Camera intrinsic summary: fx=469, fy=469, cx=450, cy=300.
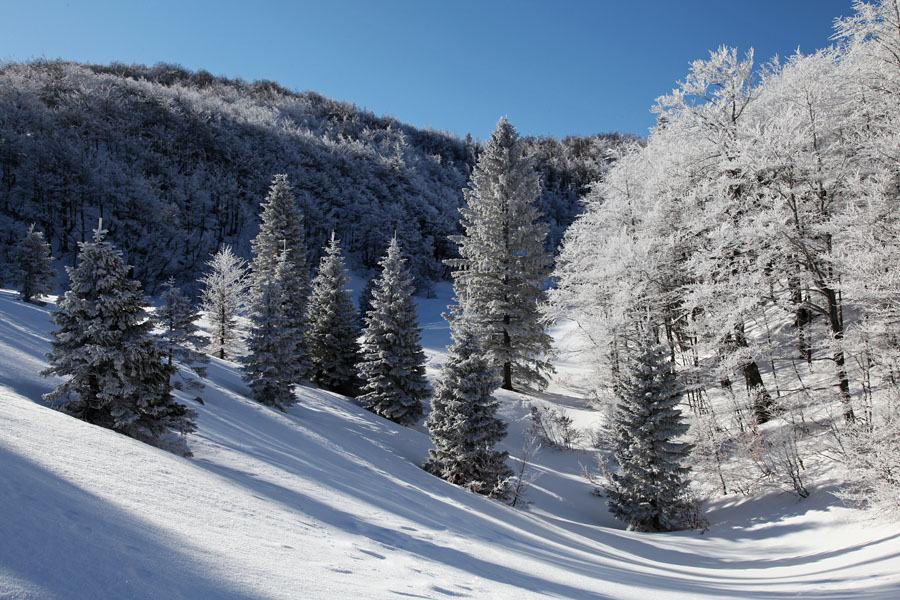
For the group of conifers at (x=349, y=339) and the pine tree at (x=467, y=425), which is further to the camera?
the pine tree at (x=467, y=425)

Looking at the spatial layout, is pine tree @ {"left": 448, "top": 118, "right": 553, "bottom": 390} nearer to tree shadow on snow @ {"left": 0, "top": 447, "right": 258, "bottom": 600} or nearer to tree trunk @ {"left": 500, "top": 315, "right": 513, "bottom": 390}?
tree trunk @ {"left": 500, "top": 315, "right": 513, "bottom": 390}

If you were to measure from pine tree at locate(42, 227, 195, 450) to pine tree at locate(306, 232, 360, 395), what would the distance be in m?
15.2

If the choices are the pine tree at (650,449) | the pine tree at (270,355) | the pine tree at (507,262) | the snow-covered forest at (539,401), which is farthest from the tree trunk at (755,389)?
the pine tree at (270,355)

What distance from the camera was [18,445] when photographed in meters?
4.36

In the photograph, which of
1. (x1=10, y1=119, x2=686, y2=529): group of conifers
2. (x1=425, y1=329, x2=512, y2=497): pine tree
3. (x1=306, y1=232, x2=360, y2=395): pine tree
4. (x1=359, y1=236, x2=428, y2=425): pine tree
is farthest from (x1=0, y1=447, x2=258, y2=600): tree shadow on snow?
(x1=306, y1=232, x2=360, y2=395): pine tree

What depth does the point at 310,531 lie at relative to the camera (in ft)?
16.1

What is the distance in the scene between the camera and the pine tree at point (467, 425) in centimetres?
1361

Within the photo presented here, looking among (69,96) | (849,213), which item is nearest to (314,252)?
(69,96)

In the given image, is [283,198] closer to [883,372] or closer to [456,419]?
[456,419]

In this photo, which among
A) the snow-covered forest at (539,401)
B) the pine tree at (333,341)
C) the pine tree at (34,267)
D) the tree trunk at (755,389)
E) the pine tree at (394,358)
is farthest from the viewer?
the pine tree at (333,341)

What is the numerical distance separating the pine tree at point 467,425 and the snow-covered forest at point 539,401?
91 millimetres

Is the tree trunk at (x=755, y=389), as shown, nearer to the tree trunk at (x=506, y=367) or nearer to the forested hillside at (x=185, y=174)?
the tree trunk at (x=506, y=367)

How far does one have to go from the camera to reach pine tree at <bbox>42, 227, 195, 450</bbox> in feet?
24.7

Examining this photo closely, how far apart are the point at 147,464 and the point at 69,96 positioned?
7930 centimetres
